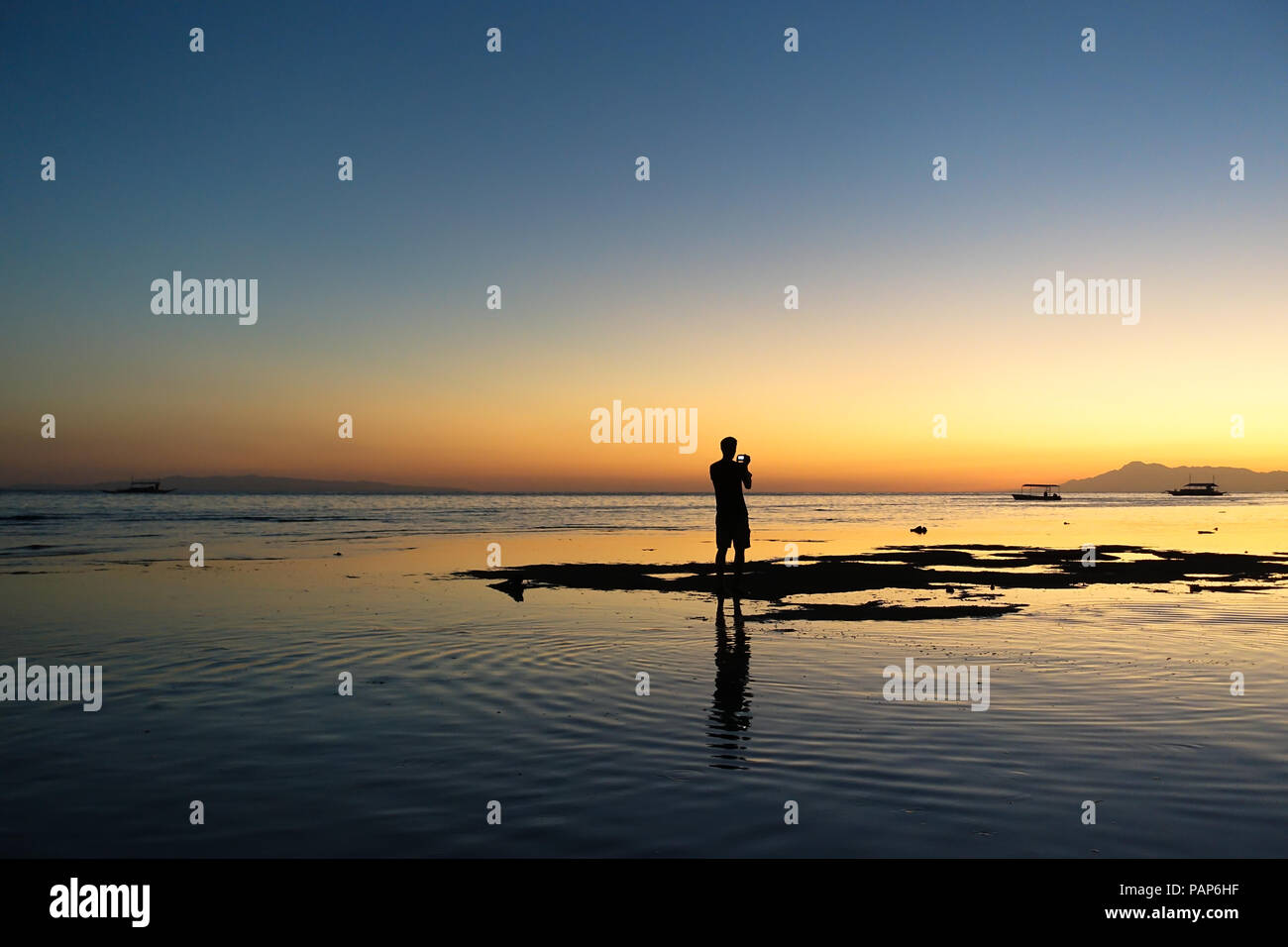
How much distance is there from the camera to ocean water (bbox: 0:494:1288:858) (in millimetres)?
5734

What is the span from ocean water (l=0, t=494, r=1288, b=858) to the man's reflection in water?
0.18 ft

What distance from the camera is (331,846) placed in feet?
18.1

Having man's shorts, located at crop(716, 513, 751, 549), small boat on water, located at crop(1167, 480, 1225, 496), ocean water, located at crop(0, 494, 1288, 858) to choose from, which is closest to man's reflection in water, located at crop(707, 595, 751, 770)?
ocean water, located at crop(0, 494, 1288, 858)

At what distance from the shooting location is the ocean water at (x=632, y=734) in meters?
5.73

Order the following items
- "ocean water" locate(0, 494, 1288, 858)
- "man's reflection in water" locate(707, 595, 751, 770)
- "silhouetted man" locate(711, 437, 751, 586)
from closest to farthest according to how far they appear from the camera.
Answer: "ocean water" locate(0, 494, 1288, 858), "man's reflection in water" locate(707, 595, 751, 770), "silhouetted man" locate(711, 437, 751, 586)

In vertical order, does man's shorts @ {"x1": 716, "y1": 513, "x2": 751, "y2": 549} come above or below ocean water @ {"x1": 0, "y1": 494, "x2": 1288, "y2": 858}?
above

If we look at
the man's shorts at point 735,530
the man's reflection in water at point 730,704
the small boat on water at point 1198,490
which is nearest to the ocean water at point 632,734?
the man's reflection in water at point 730,704

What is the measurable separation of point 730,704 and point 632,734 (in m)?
1.60

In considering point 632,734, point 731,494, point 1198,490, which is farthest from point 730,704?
point 1198,490

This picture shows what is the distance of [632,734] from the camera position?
27.0 feet

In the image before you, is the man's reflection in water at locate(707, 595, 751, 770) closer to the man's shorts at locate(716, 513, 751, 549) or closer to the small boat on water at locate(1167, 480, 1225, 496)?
the man's shorts at locate(716, 513, 751, 549)

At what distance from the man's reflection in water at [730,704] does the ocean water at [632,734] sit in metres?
0.06

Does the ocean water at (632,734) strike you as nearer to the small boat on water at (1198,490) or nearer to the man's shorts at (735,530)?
the man's shorts at (735,530)
